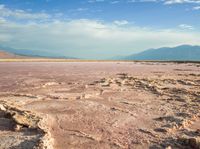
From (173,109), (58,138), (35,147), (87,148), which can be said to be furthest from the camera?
(173,109)

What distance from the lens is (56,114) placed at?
850 cm

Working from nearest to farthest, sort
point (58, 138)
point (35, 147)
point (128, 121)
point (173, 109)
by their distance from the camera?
point (35, 147), point (58, 138), point (128, 121), point (173, 109)

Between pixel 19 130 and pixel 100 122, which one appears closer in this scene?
pixel 19 130

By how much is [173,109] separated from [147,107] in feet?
2.71

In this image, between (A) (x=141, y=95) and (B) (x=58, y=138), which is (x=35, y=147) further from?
(A) (x=141, y=95)

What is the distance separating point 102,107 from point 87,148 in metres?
3.76

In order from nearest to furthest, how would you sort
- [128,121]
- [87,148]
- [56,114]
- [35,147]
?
[35,147] → [87,148] → [128,121] → [56,114]

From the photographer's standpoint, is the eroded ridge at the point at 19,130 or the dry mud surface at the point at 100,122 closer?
the eroded ridge at the point at 19,130

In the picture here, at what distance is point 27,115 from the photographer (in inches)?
308

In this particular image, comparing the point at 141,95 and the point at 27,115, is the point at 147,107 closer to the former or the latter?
the point at 141,95

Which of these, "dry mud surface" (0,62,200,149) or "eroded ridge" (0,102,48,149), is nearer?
"eroded ridge" (0,102,48,149)

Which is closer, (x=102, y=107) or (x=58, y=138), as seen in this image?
(x=58, y=138)

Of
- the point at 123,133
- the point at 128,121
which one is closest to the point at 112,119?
the point at 128,121

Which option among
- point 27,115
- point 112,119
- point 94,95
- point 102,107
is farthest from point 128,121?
point 94,95
